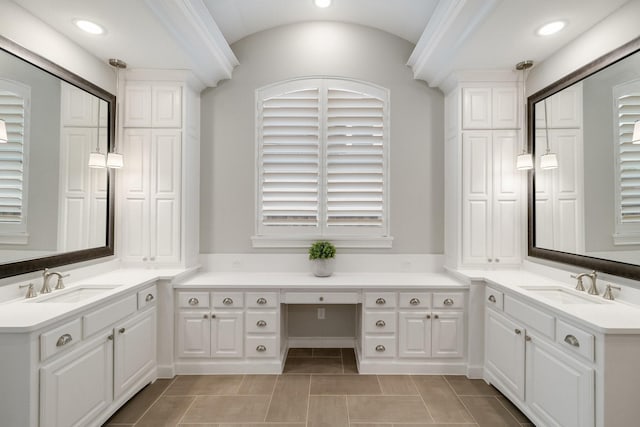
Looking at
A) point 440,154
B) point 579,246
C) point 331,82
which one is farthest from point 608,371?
point 331,82

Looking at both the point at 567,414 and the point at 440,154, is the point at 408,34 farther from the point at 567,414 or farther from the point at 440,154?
the point at 567,414

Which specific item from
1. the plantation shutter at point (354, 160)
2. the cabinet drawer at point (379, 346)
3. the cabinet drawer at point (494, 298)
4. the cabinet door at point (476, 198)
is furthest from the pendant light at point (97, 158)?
the cabinet drawer at point (494, 298)

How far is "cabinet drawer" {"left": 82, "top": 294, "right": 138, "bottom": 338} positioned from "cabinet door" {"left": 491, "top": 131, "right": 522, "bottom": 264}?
3.29 m

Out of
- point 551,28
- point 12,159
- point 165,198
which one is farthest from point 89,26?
point 551,28

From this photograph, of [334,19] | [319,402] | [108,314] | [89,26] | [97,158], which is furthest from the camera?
[334,19]

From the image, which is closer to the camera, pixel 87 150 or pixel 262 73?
pixel 87 150

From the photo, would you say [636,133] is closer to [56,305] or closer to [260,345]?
[260,345]

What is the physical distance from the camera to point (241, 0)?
10.4 ft

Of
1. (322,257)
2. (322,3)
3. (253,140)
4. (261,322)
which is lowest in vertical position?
(261,322)

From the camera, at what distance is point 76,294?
8.27 ft

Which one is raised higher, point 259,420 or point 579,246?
point 579,246

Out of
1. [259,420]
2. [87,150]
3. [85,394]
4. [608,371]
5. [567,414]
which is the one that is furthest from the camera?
[87,150]

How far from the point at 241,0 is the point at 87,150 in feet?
6.48

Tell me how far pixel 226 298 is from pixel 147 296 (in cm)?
66
